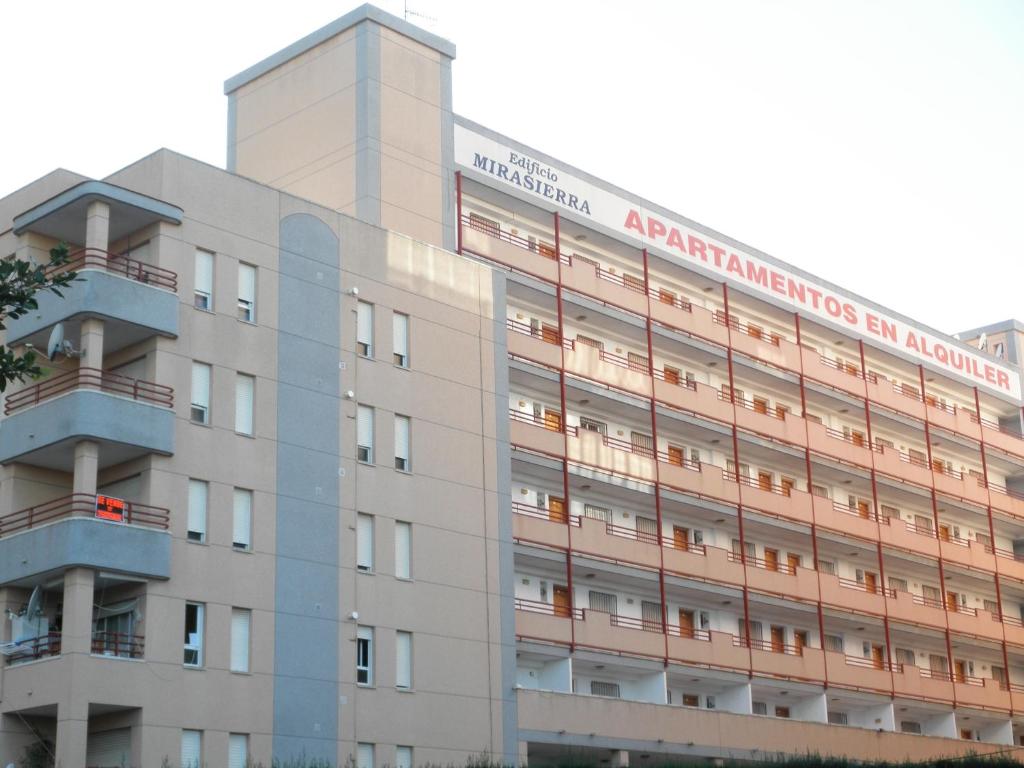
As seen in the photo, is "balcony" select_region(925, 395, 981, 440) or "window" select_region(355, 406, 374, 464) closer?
"window" select_region(355, 406, 374, 464)

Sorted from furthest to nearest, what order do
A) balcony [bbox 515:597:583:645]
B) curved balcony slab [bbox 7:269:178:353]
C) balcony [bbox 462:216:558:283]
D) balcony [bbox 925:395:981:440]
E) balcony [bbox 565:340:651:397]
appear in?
Result: balcony [bbox 925:395:981:440], balcony [bbox 565:340:651:397], balcony [bbox 462:216:558:283], balcony [bbox 515:597:583:645], curved balcony slab [bbox 7:269:178:353]

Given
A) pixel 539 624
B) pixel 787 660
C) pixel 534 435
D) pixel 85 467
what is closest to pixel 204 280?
pixel 85 467

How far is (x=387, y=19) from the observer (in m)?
62.6

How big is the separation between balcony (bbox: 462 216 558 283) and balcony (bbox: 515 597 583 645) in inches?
552

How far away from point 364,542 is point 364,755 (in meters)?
7.35

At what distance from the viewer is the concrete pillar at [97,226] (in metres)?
49.5

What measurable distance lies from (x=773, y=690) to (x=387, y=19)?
1390 inches

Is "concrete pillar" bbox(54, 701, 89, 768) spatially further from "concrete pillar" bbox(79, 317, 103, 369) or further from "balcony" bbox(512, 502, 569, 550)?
"balcony" bbox(512, 502, 569, 550)

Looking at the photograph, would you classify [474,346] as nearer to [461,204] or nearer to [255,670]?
[461,204]

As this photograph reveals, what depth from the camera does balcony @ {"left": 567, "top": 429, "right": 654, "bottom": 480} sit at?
2557 inches

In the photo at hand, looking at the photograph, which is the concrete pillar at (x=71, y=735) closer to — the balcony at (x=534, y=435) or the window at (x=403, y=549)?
the window at (x=403, y=549)

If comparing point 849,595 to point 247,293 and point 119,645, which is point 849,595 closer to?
point 247,293

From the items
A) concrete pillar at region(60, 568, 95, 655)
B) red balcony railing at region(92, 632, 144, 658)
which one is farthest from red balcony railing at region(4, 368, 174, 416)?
red balcony railing at region(92, 632, 144, 658)

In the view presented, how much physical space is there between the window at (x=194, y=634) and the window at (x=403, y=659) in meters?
7.98
